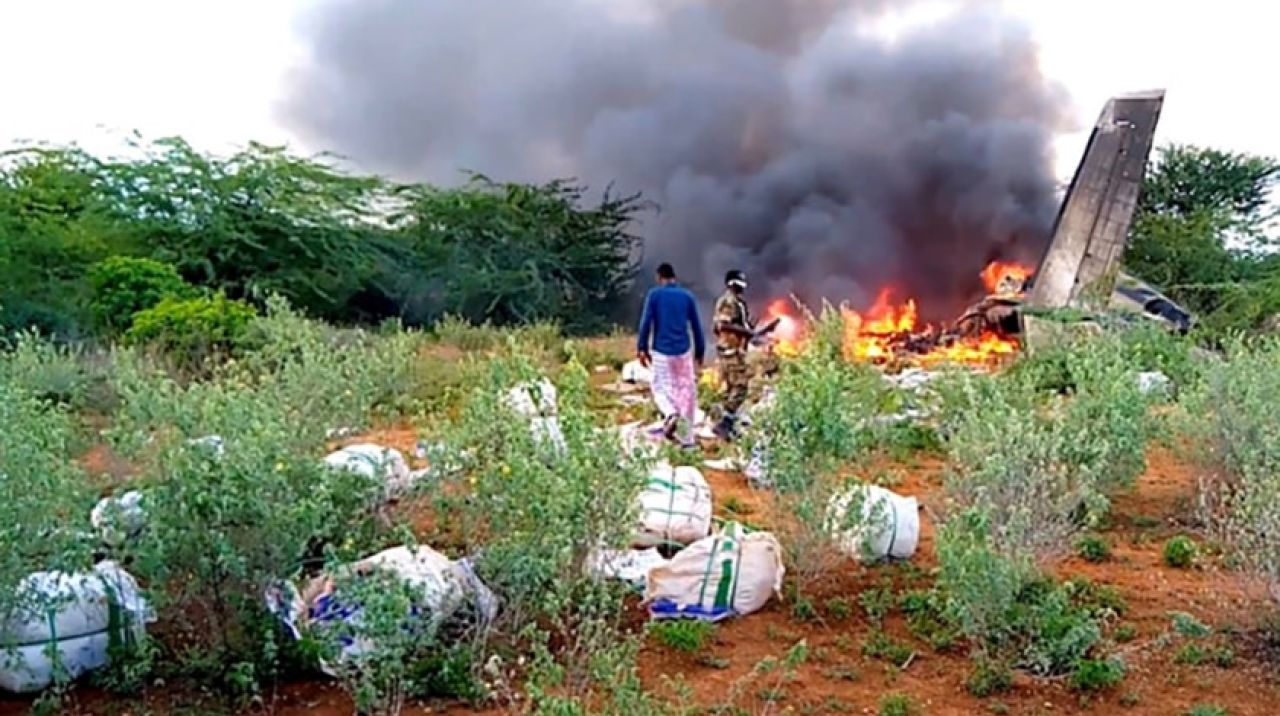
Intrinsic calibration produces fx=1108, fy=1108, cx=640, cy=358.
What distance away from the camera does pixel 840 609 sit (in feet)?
14.7

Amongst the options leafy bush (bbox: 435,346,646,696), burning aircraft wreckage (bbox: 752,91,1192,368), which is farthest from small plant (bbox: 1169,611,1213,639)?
burning aircraft wreckage (bbox: 752,91,1192,368)

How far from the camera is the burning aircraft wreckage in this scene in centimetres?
1480

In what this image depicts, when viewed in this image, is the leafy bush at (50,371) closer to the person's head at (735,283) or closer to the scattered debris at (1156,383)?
the person's head at (735,283)

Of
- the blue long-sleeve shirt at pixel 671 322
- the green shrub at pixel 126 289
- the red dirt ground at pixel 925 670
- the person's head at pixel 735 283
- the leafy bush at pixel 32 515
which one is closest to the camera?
the leafy bush at pixel 32 515

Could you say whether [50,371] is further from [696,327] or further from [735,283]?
[735,283]

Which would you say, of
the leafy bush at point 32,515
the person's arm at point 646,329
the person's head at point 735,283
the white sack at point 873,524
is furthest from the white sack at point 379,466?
the person's head at point 735,283

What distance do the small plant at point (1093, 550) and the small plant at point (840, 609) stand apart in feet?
4.66

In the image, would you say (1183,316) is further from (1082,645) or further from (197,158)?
(197,158)

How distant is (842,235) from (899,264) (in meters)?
1.16

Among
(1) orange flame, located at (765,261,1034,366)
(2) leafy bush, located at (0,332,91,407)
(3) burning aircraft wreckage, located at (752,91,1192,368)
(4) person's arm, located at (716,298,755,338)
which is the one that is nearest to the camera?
(2) leafy bush, located at (0,332,91,407)

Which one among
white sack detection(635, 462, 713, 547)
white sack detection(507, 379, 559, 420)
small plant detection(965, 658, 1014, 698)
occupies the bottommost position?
small plant detection(965, 658, 1014, 698)

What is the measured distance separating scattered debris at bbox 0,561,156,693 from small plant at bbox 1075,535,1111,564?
Answer: 4115mm

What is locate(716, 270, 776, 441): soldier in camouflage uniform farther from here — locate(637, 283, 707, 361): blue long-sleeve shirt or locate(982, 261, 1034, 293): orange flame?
locate(982, 261, 1034, 293): orange flame

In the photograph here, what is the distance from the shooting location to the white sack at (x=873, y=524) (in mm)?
4520
